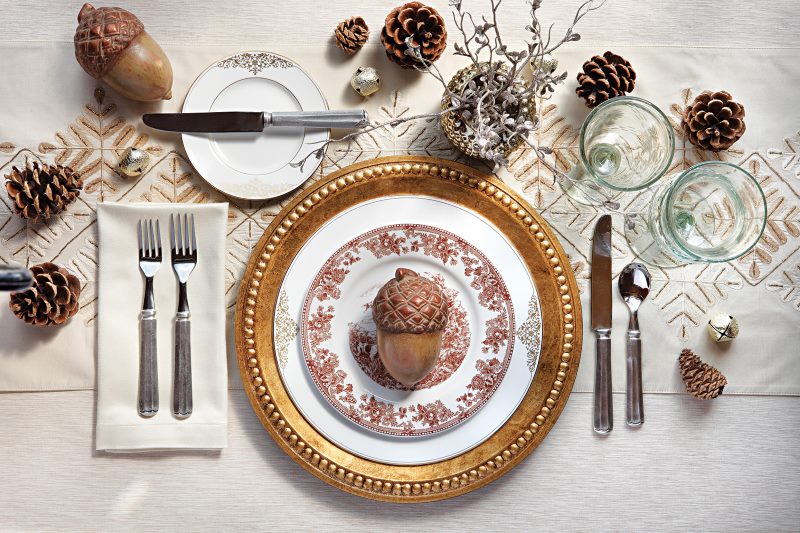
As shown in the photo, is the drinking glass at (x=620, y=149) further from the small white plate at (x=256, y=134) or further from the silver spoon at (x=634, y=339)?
the small white plate at (x=256, y=134)

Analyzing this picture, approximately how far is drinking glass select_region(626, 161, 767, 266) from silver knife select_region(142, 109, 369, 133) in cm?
42

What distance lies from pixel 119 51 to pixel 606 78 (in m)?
0.65

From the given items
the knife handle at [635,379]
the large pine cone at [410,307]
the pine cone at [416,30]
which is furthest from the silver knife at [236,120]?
the knife handle at [635,379]

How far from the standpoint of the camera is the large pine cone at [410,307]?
0.77m

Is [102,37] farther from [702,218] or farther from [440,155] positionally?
[702,218]

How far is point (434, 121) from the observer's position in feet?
2.88

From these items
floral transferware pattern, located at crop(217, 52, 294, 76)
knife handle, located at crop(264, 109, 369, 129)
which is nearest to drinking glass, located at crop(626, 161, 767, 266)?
knife handle, located at crop(264, 109, 369, 129)

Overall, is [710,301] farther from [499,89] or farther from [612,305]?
[499,89]

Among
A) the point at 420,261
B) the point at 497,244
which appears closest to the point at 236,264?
the point at 420,261

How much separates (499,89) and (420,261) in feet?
0.84

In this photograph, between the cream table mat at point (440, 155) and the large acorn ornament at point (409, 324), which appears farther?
the cream table mat at point (440, 155)

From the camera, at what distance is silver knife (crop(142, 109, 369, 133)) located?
84 centimetres

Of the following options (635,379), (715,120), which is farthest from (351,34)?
(635,379)

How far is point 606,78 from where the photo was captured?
848 millimetres
